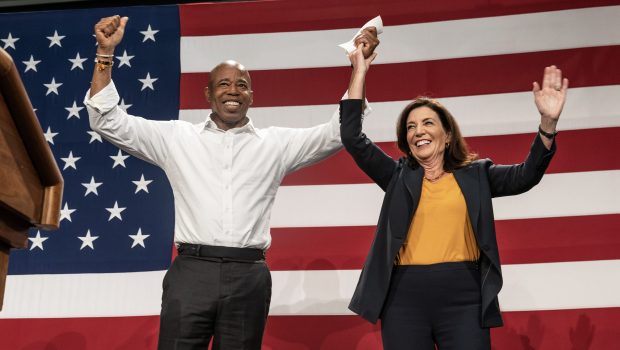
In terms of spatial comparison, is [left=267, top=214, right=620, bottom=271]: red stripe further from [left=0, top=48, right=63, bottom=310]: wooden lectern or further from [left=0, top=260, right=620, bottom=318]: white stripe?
[left=0, top=48, right=63, bottom=310]: wooden lectern

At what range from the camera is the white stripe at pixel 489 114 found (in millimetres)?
2887

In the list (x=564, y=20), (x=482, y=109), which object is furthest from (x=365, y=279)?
(x=564, y=20)

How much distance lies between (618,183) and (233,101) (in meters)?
1.63

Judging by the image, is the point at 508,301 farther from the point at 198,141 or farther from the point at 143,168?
the point at 143,168

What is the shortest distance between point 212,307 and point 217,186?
39 cm

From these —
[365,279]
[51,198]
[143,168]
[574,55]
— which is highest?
[574,55]

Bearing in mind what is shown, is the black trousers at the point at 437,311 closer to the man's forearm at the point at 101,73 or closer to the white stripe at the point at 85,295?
the man's forearm at the point at 101,73

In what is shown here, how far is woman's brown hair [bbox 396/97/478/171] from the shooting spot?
204cm

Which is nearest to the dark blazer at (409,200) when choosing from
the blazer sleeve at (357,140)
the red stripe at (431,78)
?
the blazer sleeve at (357,140)

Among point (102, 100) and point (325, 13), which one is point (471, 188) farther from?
point (325, 13)

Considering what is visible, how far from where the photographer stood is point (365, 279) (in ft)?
6.37

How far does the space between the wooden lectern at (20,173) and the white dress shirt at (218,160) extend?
1.19m

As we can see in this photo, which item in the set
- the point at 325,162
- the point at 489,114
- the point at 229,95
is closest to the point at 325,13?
the point at 325,162

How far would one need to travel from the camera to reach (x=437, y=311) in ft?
6.08
